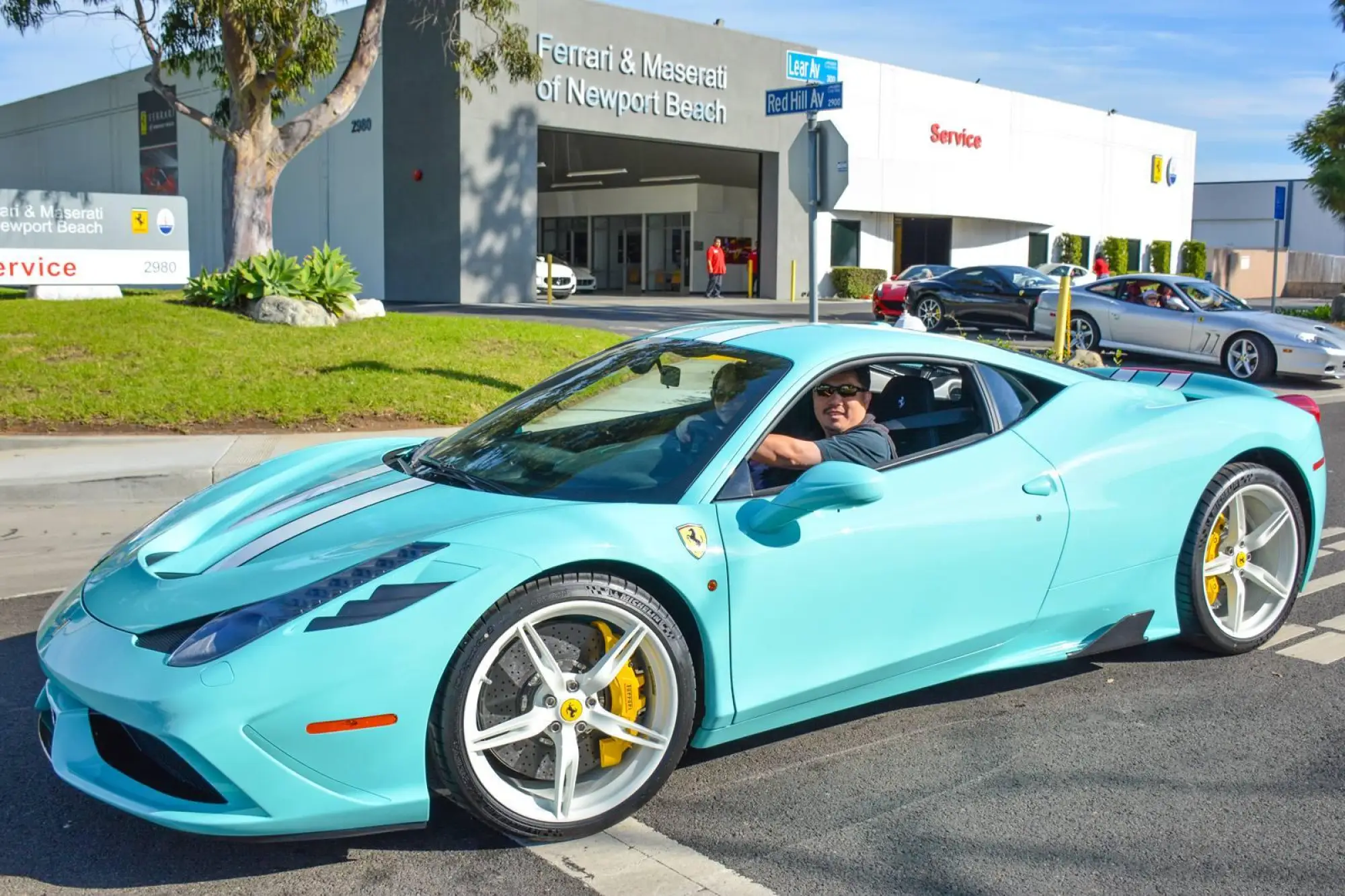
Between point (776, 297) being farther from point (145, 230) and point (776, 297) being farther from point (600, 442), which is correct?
point (600, 442)

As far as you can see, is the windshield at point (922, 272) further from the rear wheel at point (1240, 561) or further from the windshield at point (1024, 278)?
the rear wheel at point (1240, 561)

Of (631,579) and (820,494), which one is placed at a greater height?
(820,494)

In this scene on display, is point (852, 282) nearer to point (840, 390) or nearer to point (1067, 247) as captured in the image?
point (1067, 247)

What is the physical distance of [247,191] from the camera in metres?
17.2

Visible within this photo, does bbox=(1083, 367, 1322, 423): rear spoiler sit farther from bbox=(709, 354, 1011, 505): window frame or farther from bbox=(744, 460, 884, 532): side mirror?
bbox=(744, 460, 884, 532): side mirror

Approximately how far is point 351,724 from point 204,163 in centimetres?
3757

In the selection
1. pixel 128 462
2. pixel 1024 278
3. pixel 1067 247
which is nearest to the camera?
pixel 128 462

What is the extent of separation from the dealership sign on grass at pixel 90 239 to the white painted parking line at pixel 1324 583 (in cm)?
1674

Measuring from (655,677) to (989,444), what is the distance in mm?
1495

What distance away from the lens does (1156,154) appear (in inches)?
1812

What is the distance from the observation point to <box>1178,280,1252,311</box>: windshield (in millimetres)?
16734

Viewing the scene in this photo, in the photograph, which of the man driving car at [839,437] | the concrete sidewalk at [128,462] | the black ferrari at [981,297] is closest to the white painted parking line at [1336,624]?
the man driving car at [839,437]

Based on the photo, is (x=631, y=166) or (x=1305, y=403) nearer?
(x=1305, y=403)

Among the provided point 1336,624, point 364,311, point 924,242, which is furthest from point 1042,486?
point 924,242
